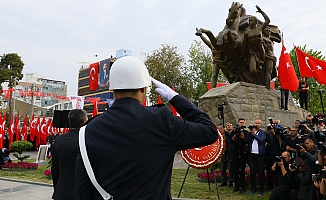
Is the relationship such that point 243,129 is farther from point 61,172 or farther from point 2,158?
point 2,158

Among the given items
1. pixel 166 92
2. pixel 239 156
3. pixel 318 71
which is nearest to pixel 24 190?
pixel 239 156

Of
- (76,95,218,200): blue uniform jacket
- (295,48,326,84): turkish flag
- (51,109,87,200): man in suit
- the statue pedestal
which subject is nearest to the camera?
(76,95,218,200): blue uniform jacket

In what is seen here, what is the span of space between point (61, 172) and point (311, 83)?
131 ft

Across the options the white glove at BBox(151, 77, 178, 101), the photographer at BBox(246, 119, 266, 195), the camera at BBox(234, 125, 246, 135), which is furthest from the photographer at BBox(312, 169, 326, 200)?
the white glove at BBox(151, 77, 178, 101)

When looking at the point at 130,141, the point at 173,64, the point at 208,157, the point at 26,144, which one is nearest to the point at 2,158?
the point at 26,144

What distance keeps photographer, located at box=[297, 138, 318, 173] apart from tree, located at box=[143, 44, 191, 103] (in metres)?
22.5

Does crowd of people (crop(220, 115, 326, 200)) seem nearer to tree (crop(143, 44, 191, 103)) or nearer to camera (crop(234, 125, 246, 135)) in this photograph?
camera (crop(234, 125, 246, 135))

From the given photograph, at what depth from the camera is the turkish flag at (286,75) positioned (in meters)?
13.5

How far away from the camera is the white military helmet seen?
6.35 feet

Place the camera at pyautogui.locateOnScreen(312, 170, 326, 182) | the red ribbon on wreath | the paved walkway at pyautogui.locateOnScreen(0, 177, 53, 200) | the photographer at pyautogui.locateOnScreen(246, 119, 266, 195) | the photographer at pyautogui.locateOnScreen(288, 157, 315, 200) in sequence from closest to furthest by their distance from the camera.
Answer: the camera at pyautogui.locateOnScreen(312, 170, 326, 182) < the photographer at pyautogui.locateOnScreen(288, 157, 315, 200) < the red ribbon on wreath < the photographer at pyautogui.locateOnScreen(246, 119, 266, 195) < the paved walkway at pyautogui.locateOnScreen(0, 177, 53, 200)

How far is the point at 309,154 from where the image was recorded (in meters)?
5.89

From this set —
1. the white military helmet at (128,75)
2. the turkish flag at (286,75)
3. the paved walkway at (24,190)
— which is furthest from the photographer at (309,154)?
the turkish flag at (286,75)

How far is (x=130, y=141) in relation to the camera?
5.99 feet

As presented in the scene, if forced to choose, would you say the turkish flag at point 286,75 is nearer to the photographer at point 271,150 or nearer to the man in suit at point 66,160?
the photographer at point 271,150
